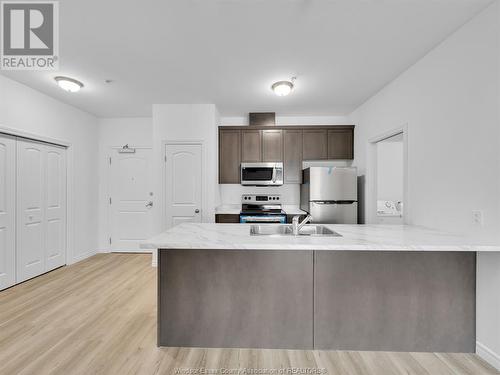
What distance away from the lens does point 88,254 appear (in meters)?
4.53

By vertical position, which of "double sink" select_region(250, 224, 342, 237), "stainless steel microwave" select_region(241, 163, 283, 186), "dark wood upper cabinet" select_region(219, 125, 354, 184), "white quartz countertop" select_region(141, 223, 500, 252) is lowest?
"double sink" select_region(250, 224, 342, 237)

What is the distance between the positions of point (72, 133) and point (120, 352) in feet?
11.8

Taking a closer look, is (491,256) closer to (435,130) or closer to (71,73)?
(435,130)

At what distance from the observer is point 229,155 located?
4.35 m

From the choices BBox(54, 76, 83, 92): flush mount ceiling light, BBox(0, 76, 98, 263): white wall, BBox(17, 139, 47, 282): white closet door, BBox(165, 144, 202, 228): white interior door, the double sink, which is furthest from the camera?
BBox(165, 144, 202, 228): white interior door

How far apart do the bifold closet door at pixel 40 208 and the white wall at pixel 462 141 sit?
4.73m

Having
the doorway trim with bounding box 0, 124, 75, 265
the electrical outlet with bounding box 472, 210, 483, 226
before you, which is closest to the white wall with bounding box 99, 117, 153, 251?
the doorway trim with bounding box 0, 124, 75, 265

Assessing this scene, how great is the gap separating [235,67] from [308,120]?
7.30ft

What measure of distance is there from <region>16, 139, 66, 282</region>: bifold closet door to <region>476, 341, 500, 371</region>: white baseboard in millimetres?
4860

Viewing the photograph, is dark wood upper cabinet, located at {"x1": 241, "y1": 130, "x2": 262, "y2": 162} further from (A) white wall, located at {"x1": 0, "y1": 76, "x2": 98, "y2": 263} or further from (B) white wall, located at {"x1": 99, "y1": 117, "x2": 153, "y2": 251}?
(A) white wall, located at {"x1": 0, "y1": 76, "x2": 98, "y2": 263}

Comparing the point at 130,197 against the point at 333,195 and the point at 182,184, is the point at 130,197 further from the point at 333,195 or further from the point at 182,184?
the point at 333,195

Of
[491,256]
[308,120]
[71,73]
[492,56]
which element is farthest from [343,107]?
[71,73]

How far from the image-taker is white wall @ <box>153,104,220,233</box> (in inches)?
157

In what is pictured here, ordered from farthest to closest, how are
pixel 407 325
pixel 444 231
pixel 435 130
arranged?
pixel 435 130 → pixel 444 231 → pixel 407 325
